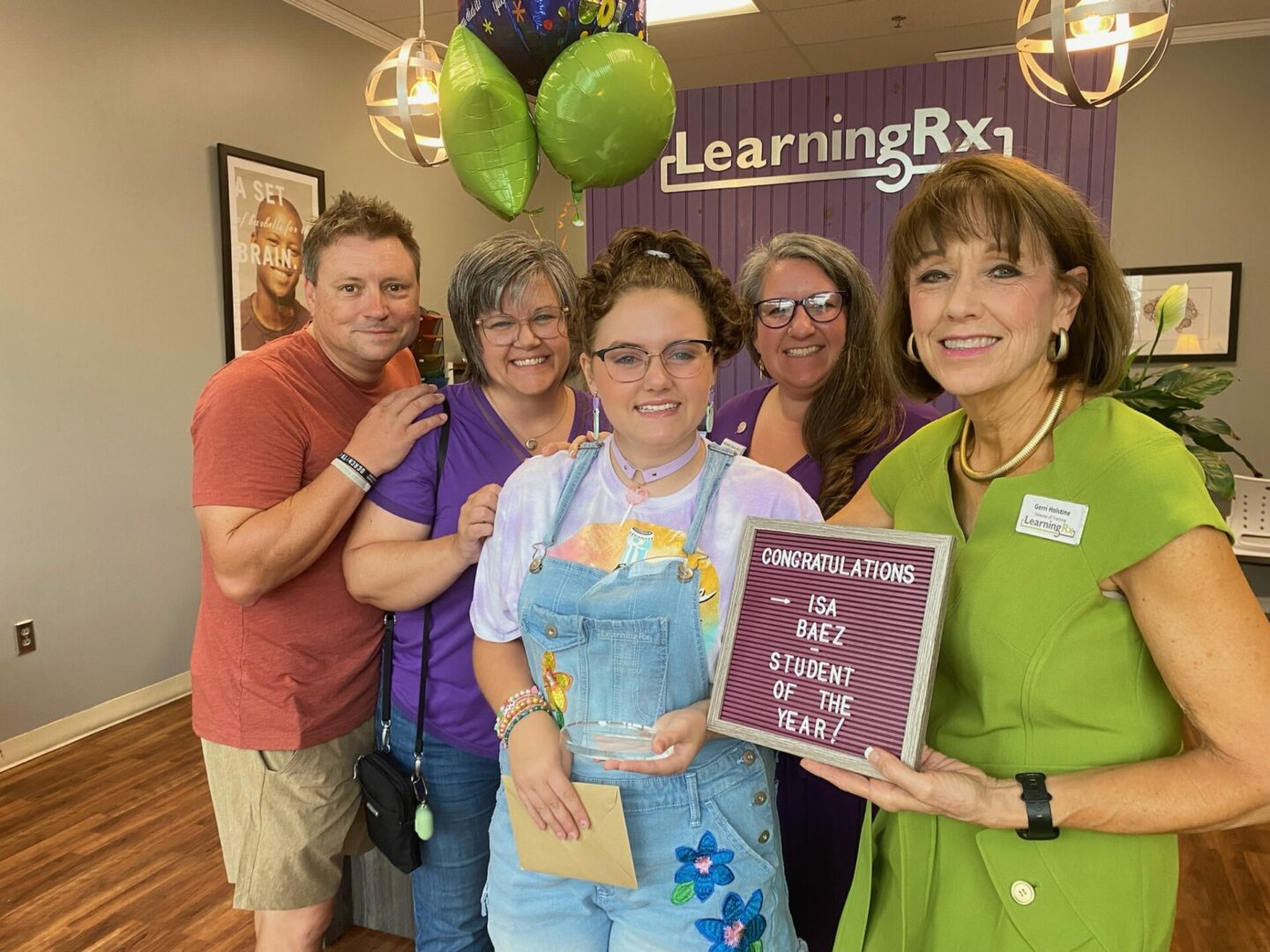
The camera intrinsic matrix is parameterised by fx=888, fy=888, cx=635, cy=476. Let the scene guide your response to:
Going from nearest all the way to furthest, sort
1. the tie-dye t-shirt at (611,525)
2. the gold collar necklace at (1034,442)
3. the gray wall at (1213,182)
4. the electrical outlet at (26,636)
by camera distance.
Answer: the gold collar necklace at (1034,442) → the tie-dye t-shirt at (611,525) → the electrical outlet at (26,636) → the gray wall at (1213,182)

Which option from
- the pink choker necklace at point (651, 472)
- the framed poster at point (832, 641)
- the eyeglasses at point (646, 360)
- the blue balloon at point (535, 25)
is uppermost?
the blue balloon at point (535, 25)

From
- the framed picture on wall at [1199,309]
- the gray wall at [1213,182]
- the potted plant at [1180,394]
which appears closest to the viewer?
the potted plant at [1180,394]

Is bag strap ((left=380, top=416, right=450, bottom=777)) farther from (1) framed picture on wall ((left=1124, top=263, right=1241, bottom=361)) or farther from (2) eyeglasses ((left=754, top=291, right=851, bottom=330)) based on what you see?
(1) framed picture on wall ((left=1124, top=263, right=1241, bottom=361))

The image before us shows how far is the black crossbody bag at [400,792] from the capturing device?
166cm

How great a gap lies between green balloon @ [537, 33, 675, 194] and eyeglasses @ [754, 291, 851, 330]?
0.40 m

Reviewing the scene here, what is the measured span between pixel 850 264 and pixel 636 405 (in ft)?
2.82

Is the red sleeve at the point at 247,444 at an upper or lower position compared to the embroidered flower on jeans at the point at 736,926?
upper

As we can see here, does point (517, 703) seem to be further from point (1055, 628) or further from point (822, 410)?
point (822, 410)

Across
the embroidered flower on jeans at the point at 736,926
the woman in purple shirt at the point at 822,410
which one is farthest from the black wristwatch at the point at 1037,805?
the woman in purple shirt at the point at 822,410

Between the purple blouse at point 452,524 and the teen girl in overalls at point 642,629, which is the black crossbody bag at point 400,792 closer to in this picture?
the purple blouse at point 452,524

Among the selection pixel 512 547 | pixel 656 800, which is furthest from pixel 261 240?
pixel 656 800

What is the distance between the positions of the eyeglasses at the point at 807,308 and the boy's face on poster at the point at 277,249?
3739 millimetres

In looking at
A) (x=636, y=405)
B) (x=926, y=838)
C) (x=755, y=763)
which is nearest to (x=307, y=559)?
(x=636, y=405)

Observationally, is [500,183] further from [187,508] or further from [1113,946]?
[187,508]
